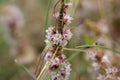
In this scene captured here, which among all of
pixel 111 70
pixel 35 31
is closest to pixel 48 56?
pixel 111 70

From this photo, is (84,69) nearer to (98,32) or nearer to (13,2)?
(98,32)

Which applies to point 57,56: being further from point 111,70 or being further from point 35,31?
point 35,31

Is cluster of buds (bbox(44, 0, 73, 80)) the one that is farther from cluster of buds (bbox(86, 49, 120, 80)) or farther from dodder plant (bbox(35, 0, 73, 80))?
cluster of buds (bbox(86, 49, 120, 80))

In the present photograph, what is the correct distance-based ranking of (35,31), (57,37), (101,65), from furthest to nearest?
1. (35,31)
2. (101,65)
3. (57,37)

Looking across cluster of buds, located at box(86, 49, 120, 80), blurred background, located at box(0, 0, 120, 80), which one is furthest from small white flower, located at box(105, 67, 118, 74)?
blurred background, located at box(0, 0, 120, 80)

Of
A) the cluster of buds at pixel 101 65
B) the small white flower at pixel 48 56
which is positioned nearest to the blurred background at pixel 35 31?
the cluster of buds at pixel 101 65

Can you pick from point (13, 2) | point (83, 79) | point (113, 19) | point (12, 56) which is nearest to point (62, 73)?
point (83, 79)
